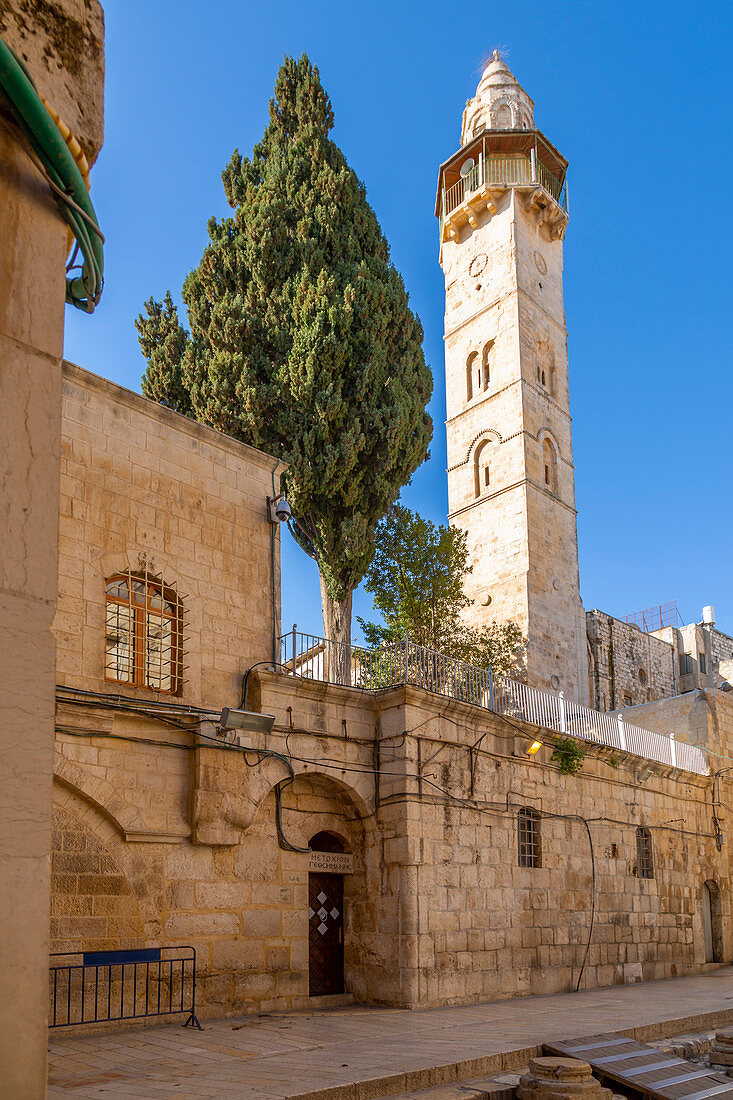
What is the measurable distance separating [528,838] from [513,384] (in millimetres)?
18494

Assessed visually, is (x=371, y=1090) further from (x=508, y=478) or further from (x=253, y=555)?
(x=508, y=478)

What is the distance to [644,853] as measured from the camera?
56.4ft

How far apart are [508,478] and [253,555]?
17870mm

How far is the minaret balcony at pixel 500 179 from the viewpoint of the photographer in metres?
31.7

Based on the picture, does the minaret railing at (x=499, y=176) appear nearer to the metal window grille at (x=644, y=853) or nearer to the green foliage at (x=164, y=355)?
the green foliage at (x=164, y=355)

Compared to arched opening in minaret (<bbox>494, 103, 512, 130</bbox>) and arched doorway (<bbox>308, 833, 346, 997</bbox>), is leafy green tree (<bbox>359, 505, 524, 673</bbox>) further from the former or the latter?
arched opening in minaret (<bbox>494, 103, 512, 130</bbox>)

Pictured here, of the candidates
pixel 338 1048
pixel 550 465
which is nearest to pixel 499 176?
pixel 550 465

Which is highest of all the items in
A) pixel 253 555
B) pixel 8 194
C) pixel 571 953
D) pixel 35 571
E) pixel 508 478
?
pixel 508 478

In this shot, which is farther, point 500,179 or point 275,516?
point 500,179

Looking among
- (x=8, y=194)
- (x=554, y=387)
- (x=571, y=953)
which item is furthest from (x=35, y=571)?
(x=554, y=387)

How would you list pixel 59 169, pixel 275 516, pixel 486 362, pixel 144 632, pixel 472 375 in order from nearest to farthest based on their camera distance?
pixel 59 169, pixel 144 632, pixel 275 516, pixel 486 362, pixel 472 375

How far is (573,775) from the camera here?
15469 mm

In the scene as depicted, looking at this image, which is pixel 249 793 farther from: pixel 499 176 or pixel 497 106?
pixel 497 106

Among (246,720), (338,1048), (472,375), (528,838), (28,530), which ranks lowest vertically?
(338,1048)
